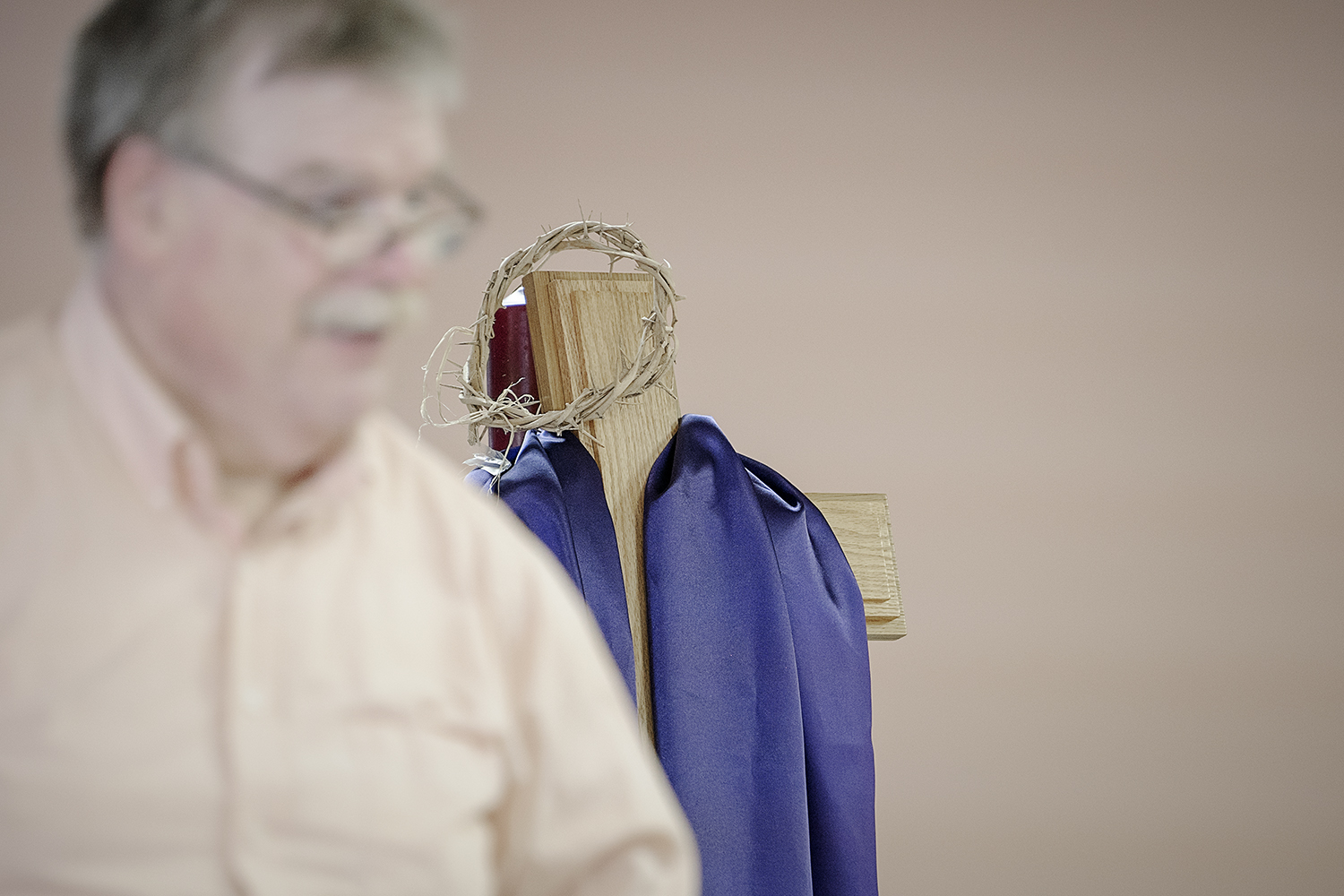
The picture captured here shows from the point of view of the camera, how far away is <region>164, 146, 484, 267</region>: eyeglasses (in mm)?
259

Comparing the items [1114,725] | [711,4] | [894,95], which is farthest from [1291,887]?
[711,4]

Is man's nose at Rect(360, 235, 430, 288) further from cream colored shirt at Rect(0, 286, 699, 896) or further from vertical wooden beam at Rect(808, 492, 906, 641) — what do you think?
vertical wooden beam at Rect(808, 492, 906, 641)

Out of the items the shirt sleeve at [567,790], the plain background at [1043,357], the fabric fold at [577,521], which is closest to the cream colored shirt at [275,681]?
the shirt sleeve at [567,790]

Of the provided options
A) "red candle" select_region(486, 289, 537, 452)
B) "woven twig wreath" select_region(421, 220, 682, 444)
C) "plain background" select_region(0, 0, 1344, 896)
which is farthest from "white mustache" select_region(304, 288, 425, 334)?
"plain background" select_region(0, 0, 1344, 896)

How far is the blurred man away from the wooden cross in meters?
0.39

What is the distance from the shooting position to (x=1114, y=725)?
4.79ft

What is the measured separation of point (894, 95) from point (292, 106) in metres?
1.32

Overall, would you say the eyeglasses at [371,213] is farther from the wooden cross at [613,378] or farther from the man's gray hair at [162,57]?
the wooden cross at [613,378]

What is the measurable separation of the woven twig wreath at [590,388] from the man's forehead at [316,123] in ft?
1.13

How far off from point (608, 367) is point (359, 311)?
0.42 meters

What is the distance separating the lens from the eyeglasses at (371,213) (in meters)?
0.26

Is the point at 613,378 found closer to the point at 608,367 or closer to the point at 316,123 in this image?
the point at 608,367

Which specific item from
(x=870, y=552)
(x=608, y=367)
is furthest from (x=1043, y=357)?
(x=608, y=367)

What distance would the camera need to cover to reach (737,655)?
0.67m
